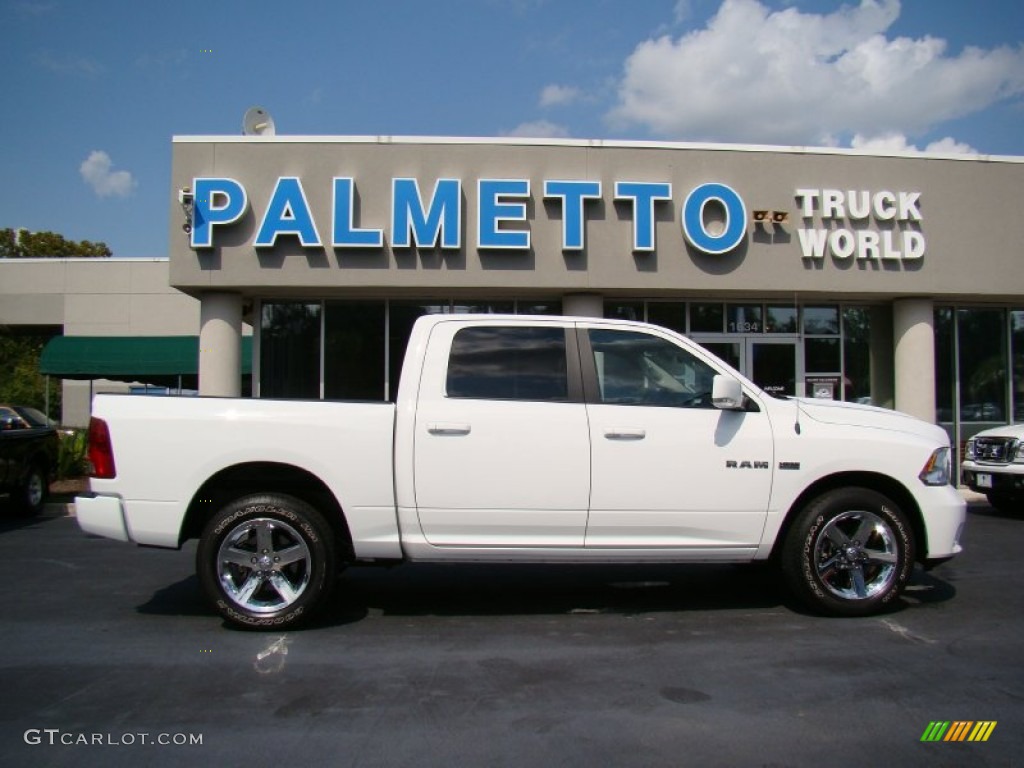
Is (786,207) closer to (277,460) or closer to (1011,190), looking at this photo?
(1011,190)

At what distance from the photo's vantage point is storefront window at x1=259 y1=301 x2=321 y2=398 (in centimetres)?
1355

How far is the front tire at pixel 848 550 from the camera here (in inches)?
205

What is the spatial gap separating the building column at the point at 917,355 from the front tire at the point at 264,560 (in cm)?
1152

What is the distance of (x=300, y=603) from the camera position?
16.6 ft

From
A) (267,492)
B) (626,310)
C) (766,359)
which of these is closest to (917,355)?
(766,359)

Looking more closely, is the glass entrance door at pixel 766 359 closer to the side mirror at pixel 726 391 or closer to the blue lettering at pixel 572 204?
the blue lettering at pixel 572 204

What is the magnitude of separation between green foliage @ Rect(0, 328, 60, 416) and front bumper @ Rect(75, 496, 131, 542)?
25.8m

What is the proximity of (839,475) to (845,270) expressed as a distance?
8553 millimetres

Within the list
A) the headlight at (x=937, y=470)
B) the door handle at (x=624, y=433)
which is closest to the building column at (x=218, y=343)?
the door handle at (x=624, y=433)

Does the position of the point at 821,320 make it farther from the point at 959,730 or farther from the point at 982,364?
the point at 959,730

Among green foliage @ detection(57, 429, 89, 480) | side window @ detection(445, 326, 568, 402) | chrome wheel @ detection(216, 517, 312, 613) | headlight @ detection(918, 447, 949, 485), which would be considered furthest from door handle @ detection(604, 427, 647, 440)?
green foliage @ detection(57, 429, 89, 480)

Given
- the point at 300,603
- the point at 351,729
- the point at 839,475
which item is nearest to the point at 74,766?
the point at 351,729

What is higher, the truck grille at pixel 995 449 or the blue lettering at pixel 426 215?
the blue lettering at pixel 426 215

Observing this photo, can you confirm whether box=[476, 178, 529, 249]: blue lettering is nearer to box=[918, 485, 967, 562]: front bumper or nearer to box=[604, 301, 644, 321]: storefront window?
box=[604, 301, 644, 321]: storefront window
